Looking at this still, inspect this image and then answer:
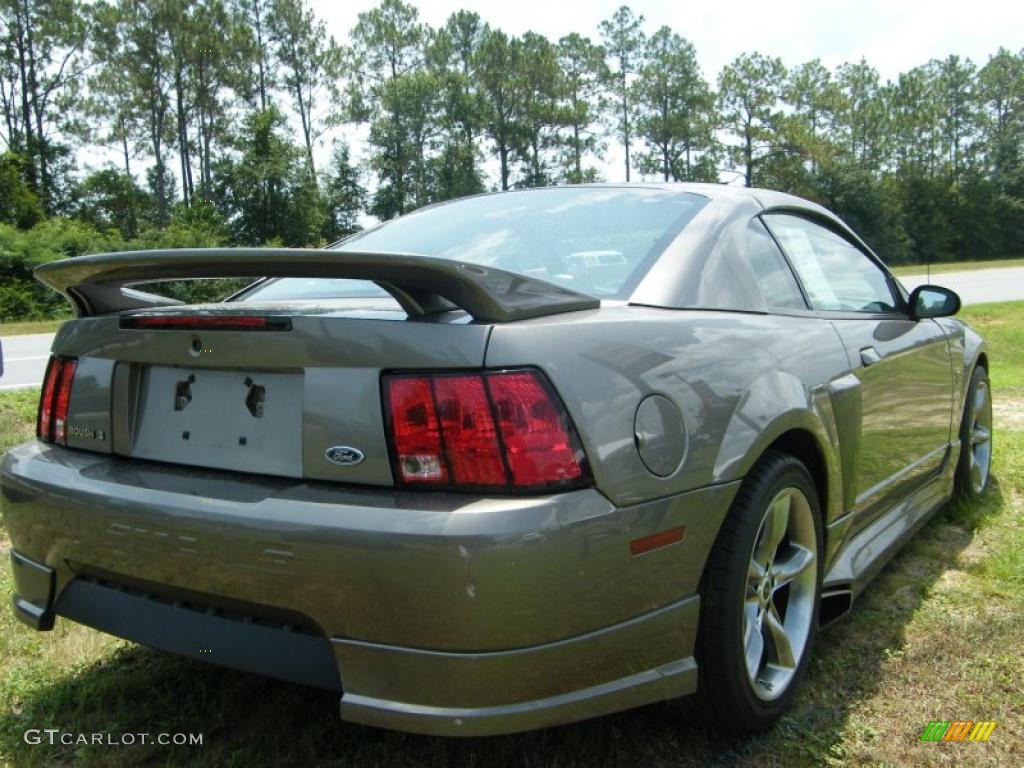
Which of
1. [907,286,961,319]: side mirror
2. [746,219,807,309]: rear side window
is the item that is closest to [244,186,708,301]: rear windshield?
[746,219,807,309]: rear side window

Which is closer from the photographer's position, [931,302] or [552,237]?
[552,237]

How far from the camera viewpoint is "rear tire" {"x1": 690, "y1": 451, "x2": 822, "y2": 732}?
73.1 inches

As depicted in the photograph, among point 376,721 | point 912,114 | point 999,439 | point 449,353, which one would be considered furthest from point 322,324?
point 912,114

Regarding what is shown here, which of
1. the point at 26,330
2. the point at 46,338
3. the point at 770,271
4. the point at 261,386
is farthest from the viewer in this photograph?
the point at 26,330

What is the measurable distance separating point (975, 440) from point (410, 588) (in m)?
3.61

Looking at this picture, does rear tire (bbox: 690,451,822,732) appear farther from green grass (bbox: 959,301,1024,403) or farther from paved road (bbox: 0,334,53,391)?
paved road (bbox: 0,334,53,391)

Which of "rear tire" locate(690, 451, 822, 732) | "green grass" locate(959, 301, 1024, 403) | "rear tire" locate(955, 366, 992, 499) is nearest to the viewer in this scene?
"rear tire" locate(690, 451, 822, 732)

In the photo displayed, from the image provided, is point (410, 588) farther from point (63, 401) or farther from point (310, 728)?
point (63, 401)

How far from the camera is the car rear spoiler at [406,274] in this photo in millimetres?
1532

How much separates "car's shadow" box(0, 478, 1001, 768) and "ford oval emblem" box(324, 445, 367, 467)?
825 mm

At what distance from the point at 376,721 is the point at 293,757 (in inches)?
22.5

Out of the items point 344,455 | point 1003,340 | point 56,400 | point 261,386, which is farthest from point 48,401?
point 1003,340

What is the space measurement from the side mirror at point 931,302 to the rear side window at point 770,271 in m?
0.95

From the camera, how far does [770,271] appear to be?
8.17ft
